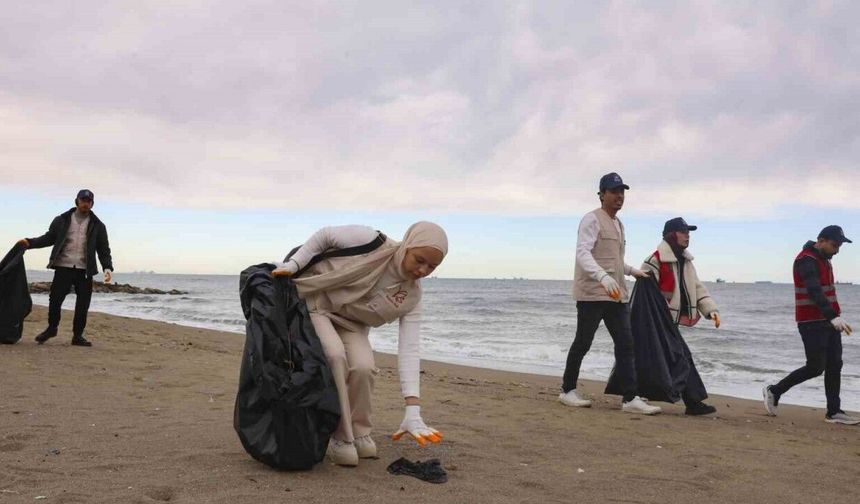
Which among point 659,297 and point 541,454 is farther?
point 659,297

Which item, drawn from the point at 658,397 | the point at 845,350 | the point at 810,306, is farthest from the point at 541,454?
the point at 845,350

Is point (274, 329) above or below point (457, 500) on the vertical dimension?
above

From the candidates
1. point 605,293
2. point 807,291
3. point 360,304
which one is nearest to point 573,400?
point 605,293

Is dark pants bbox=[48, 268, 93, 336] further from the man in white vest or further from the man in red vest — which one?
the man in red vest

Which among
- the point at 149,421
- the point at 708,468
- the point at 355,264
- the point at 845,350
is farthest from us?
the point at 845,350

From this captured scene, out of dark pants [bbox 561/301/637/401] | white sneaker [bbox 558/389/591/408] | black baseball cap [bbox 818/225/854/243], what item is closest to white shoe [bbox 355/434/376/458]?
dark pants [bbox 561/301/637/401]

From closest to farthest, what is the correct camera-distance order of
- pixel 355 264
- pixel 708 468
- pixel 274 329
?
pixel 274 329
pixel 355 264
pixel 708 468

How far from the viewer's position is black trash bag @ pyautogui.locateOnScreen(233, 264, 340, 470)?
304 cm

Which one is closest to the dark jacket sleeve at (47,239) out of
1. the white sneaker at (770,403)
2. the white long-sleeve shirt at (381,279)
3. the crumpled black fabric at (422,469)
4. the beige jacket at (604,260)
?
the white long-sleeve shirt at (381,279)

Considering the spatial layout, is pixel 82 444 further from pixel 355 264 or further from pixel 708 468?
pixel 708 468

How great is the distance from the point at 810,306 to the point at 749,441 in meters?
1.74

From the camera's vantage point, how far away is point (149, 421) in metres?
4.16

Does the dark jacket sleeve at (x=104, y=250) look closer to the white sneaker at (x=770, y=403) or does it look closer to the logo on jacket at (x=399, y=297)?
the logo on jacket at (x=399, y=297)

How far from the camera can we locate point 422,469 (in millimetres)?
3271
